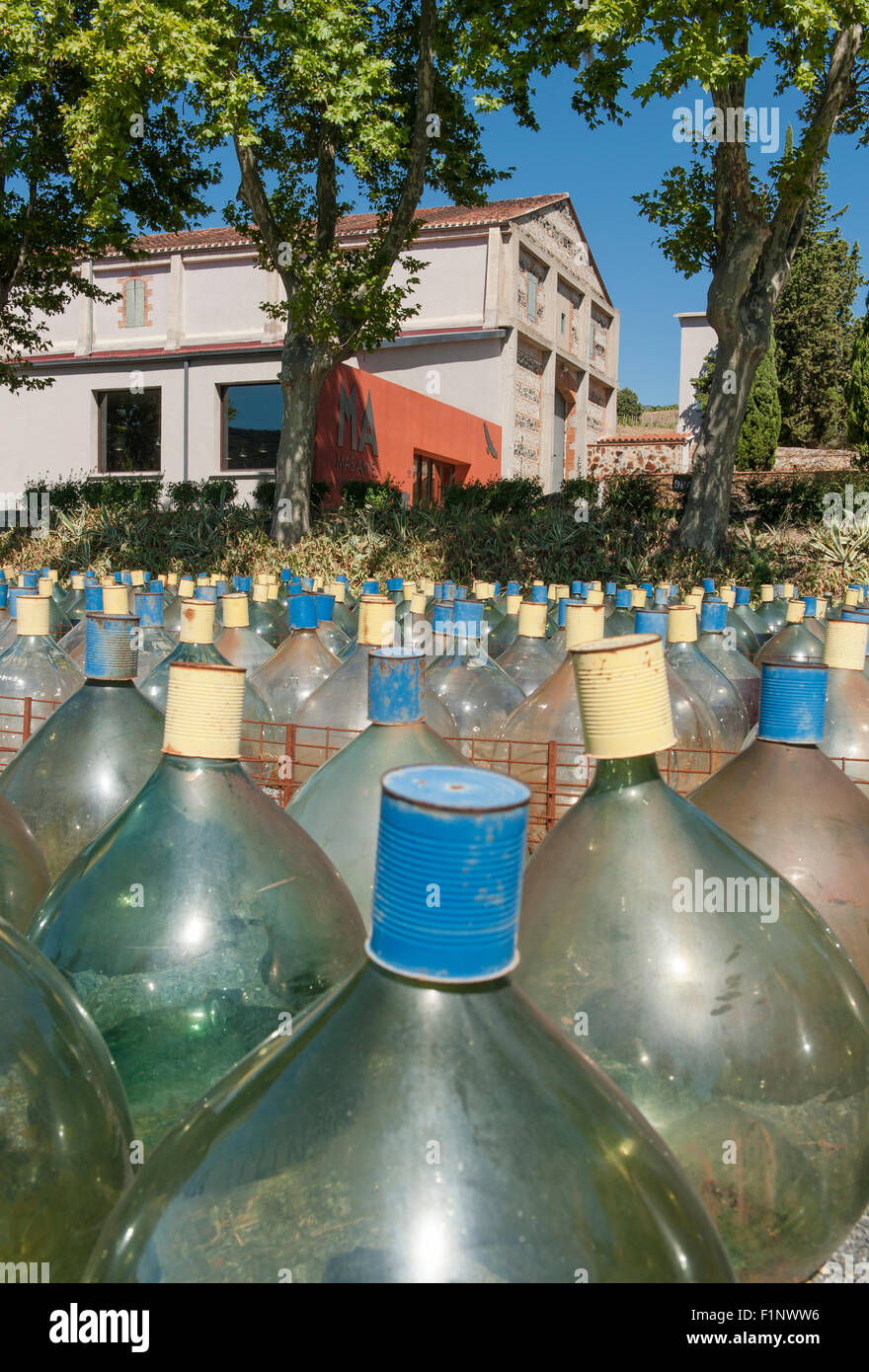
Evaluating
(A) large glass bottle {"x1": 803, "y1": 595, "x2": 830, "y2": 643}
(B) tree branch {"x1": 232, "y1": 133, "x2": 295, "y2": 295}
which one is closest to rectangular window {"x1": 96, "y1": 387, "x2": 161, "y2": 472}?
(B) tree branch {"x1": 232, "y1": 133, "x2": 295, "y2": 295}

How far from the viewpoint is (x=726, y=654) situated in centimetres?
458

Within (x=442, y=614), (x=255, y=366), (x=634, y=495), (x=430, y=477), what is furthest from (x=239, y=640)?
(x=430, y=477)

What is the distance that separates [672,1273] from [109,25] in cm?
1297

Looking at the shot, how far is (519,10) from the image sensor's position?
11172 millimetres

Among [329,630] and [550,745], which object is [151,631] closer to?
[329,630]

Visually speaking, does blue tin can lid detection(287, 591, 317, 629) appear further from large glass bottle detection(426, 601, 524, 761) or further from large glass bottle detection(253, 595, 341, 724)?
large glass bottle detection(426, 601, 524, 761)

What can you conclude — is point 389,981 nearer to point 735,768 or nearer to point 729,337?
point 735,768

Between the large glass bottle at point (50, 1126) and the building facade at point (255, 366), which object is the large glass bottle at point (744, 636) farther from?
the building facade at point (255, 366)

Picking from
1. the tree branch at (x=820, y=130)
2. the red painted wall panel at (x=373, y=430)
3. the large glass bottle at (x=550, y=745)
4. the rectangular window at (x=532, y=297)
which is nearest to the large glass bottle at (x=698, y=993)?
the large glass bottle at (x=550, y=745)

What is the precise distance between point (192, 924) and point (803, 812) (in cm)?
112

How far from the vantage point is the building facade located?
2287 centimetres

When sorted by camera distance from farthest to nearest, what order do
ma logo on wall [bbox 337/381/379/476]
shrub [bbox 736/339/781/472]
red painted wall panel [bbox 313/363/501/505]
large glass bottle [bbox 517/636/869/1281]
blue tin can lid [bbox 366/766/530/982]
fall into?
shrub [bbox 736/339/781/472]
ma logo on wall [bbox 337/381/379/476]
red painted wall panel [bbox 313/363/501/505]
large glass bottle [bbox 517/636/869/1281]
blue tin can lid [bbox 366/766/530/982]

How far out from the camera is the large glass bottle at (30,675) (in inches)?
135
